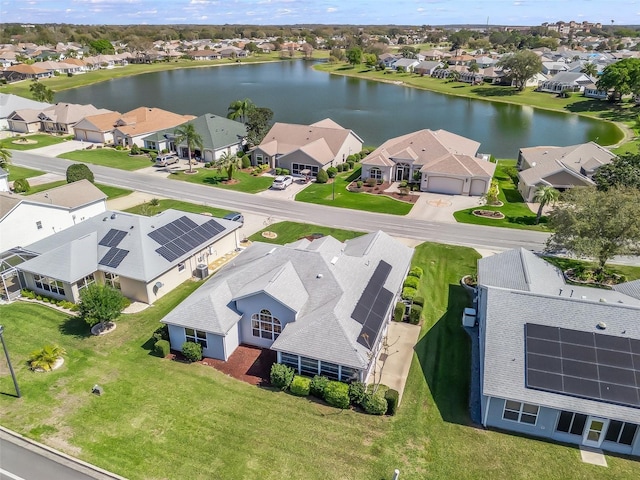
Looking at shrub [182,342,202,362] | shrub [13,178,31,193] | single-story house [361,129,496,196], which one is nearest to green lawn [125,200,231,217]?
shrub [13,178,31,193]

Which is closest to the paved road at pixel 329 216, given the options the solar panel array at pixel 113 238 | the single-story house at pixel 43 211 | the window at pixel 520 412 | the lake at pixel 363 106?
the single-story house at pixel 43 211

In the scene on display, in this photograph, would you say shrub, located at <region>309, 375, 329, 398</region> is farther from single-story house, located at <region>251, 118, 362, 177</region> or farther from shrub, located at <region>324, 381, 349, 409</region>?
single-story house, located at <region>251, 118, 362, 177</region>

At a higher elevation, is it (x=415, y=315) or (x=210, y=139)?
(x=210, y=139)

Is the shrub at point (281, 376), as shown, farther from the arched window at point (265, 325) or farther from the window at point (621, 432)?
the window at point (621, 432)

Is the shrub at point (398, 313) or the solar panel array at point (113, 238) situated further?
the solar panel array at point (113, 238)

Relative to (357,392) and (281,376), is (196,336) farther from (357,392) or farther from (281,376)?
(357,392)

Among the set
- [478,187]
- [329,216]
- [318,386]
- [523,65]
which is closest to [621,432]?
[318,386]
